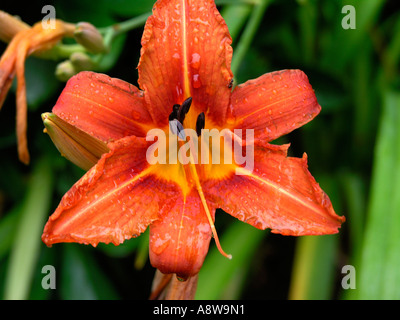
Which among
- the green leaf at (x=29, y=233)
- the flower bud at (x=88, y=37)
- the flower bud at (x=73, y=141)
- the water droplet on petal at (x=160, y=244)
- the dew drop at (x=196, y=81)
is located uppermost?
the flower bud at (x=88, y=37)

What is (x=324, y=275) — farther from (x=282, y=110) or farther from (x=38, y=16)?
(x=38, y=16)

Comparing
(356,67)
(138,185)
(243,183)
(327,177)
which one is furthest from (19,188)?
(356,67)

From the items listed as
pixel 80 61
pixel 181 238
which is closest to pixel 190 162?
pixel 181 238

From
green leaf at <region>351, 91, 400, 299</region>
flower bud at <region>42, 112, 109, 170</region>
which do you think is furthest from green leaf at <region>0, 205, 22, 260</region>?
green leaf at <region>351, 91, 400, 299</region>

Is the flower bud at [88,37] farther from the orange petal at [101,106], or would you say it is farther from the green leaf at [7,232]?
the green leaf at [7,232]

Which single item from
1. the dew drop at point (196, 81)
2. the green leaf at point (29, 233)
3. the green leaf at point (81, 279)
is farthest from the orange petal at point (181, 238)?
the green leaf at point (81, 279)

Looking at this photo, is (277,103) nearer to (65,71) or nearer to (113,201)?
(113,201)

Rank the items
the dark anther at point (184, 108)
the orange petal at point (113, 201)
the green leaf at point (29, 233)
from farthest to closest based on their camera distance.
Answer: the green leaf at point (29, 233) → the dark anther at point (184, 108) → the orange petal at point (113, 201)
